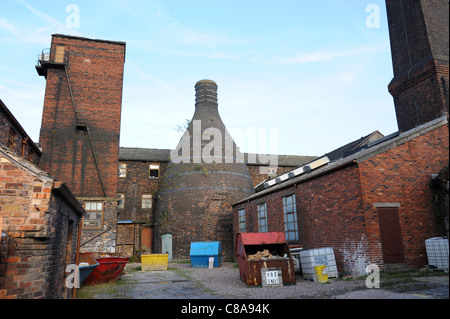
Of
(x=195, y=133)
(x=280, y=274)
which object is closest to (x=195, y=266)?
(x=280, y=274)

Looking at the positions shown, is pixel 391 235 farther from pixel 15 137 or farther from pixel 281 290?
pixel 15 137

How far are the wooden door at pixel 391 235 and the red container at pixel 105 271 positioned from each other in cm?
865

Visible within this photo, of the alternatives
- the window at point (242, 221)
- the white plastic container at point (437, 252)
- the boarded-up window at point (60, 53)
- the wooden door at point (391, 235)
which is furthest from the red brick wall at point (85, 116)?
the white plastic container at point (437, 252)

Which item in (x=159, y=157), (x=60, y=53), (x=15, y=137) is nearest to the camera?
(x=15, y=137)

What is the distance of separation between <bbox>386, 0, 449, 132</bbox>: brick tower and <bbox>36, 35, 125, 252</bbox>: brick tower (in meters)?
15.9

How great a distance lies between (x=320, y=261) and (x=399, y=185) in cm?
365

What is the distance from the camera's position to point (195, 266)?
18.2 m

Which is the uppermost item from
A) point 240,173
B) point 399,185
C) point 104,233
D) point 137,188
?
point 240,173

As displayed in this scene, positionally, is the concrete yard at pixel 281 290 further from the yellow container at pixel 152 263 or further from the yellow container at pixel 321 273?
the yellow container at pixel 152 263

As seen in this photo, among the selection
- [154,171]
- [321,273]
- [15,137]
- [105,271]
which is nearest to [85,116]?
[15,137]

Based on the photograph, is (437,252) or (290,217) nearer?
(437,252)

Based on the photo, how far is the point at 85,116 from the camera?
20359mm
